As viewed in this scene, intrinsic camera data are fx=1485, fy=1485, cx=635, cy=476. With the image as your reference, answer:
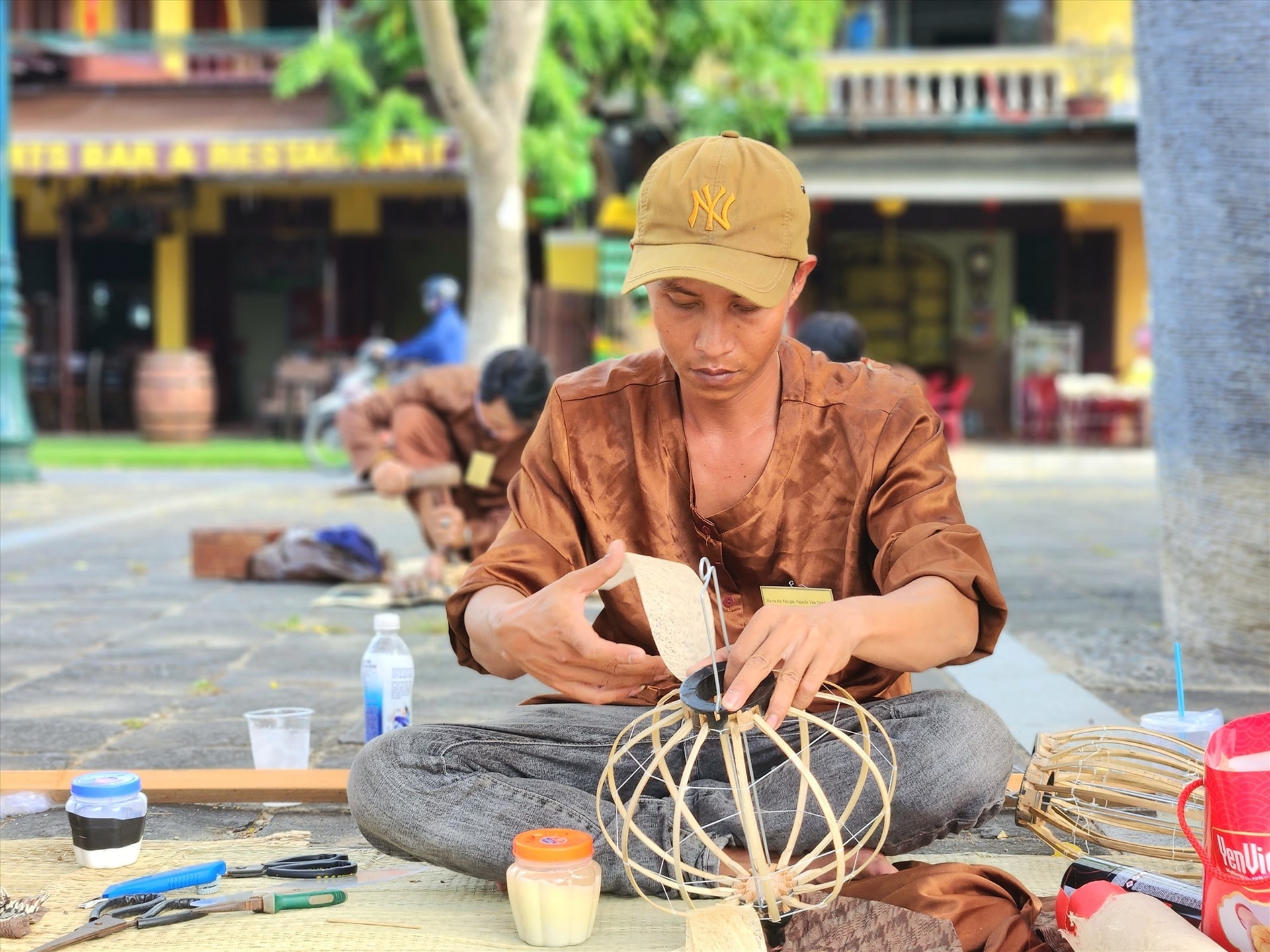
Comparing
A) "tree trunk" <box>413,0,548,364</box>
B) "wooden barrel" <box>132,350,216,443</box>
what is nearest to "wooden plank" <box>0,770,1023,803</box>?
"tree trunk" <box>413,0,548,364</box>

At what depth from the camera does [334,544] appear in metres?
6.73

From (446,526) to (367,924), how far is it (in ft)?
12.3

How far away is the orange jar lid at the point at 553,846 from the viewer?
89.2 inches

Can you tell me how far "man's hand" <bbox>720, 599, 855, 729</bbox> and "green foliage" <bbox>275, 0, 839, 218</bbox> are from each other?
420 inches

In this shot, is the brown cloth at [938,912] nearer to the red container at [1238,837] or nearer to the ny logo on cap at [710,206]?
the red container at [1238,837]

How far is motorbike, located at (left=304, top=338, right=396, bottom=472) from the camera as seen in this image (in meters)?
12.3

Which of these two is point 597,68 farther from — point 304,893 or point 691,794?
point 304,893

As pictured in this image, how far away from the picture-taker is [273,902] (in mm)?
2389

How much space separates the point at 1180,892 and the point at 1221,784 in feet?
0.91

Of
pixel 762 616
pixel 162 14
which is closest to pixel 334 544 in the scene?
pixel 762 616

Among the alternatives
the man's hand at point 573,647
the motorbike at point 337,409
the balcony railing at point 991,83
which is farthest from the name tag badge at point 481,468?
the balcony railing at point 991,83

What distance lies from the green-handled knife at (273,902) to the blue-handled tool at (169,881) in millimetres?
100

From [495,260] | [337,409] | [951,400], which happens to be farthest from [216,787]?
[951,400]

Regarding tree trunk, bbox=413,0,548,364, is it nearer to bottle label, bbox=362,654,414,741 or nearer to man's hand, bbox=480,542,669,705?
bottle label, bbox=362,654,414,741
